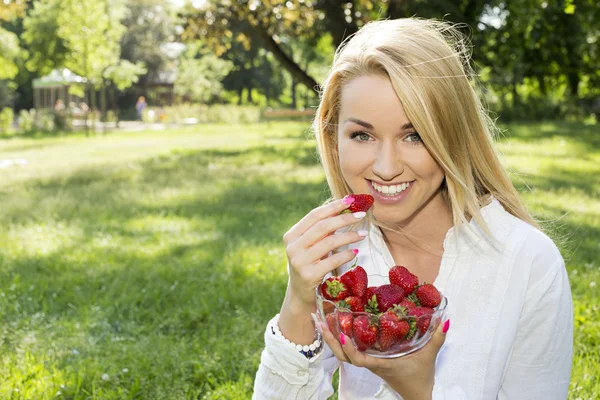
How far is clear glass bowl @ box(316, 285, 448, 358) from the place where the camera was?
6.02 feet

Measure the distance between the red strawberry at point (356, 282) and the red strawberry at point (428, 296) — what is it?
0.48 ft

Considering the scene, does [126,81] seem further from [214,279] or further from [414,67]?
[414,67]

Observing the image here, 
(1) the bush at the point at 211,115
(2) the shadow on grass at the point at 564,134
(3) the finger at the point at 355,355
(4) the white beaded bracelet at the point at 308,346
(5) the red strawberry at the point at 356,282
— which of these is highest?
(5) the red strawberry at the point at 356,282

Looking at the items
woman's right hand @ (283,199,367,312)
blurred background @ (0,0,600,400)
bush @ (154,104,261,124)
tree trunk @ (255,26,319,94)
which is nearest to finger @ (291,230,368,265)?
woman's right hand @ (283,199,367,312)

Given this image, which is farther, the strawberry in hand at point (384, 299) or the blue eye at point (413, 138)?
the blue eye at point (413, 138)

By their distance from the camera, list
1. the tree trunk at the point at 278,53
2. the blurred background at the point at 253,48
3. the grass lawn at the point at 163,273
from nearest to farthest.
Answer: the grass lawn at the point at 163,273 → the blurred background at the point at 253,48 → the tree trunk at the point at 278,53

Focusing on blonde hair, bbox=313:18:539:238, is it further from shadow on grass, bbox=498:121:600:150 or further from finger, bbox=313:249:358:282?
shadow on grass, bbox=498:121:600:150

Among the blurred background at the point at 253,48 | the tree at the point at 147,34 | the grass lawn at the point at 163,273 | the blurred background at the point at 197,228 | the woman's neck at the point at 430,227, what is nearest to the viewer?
the woman's neck at the point at 430,227

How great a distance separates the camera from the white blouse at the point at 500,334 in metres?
2.14

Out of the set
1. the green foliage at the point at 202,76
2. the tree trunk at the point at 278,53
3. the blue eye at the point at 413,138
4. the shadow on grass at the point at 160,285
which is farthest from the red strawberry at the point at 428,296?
the green foliage at the point at 202,76

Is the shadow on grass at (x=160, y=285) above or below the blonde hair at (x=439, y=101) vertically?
below

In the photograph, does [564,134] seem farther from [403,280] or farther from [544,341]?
[403,280]

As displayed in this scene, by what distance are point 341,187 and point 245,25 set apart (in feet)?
47.4

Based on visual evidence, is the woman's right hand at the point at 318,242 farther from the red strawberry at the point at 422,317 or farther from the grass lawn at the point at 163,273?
the grass lawn at the point at 163,273
